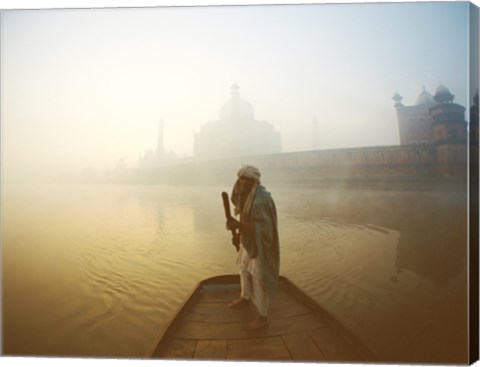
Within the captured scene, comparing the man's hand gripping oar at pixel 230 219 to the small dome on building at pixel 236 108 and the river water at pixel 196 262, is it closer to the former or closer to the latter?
the river water at pixel 196 262

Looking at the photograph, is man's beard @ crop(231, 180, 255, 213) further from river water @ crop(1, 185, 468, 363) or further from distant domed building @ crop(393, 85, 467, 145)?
distant domed building @ crop(393, 85, 467, 145)

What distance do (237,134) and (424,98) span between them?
5.61 feet

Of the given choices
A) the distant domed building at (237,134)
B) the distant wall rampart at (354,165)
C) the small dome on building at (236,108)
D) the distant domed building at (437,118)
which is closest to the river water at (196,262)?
the distant wall rampart at (354,165)

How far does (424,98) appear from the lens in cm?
287

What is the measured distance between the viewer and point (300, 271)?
300cm

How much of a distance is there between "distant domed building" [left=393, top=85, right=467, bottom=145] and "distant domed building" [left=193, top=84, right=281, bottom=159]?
1.23 metres

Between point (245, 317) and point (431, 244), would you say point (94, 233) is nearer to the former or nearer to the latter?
point (245, 317)

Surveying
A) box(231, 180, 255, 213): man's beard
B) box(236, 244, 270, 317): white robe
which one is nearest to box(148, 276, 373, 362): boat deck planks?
box(236, 244, 270, 317): white robe

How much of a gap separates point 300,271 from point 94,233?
6.60ft

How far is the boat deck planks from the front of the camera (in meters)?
2.55

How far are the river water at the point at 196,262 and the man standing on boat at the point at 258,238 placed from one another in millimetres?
345

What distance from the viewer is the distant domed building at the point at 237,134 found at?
310 centimetres

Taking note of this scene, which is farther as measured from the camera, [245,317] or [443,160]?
[443,160]

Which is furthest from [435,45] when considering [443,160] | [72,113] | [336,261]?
[72,113]
